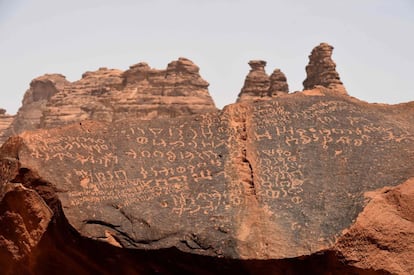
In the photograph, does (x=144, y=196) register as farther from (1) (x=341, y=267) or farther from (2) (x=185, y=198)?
(1) (x=341, y=267)

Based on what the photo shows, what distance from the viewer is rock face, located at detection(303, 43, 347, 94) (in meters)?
34.2

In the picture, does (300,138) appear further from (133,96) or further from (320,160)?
(133,96)

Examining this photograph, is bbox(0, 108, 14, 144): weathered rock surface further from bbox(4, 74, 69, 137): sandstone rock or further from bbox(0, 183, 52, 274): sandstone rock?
bbox(0, 183, 52, 274): sandstone rock

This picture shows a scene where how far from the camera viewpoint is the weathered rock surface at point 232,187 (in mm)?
5031

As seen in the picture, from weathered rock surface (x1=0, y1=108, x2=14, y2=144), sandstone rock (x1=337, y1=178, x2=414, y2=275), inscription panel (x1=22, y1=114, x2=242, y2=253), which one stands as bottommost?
sandstone rock (x1=337, y1=178, x2=414, y2=275)

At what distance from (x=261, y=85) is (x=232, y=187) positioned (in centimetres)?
3333

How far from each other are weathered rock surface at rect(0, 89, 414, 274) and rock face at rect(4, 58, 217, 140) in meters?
32.1

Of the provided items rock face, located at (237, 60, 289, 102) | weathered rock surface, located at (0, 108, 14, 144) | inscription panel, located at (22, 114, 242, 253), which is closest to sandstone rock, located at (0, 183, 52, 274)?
inscription panel, located at (22, 114, 242, 253)

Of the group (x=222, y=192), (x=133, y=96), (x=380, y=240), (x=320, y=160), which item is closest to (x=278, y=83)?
(x=133, y=96)

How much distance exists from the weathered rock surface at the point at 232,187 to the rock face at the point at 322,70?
2837cm

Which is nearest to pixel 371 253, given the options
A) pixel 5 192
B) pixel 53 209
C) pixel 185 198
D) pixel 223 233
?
pixel 223 233

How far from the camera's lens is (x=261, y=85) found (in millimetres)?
38438

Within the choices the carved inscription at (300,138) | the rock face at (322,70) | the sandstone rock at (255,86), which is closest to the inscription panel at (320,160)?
the carved inscription at (300,138)

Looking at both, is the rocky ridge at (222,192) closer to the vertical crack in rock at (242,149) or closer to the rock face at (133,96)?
the vertical crack in rock at (242,149)
